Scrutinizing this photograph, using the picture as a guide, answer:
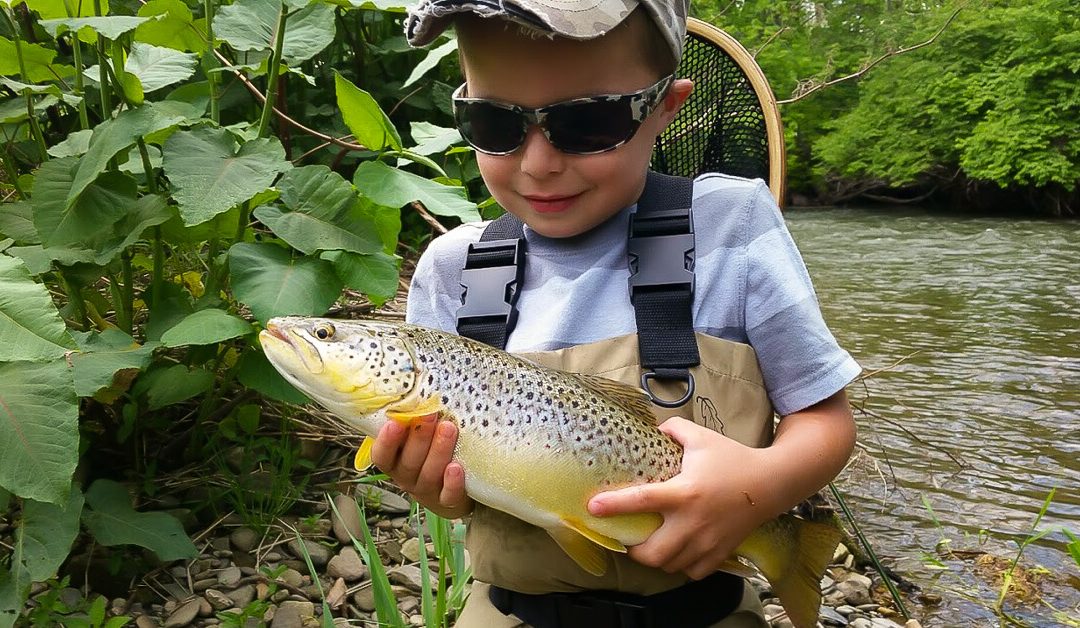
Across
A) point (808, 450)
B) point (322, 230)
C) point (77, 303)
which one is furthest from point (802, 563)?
point (77, 303)

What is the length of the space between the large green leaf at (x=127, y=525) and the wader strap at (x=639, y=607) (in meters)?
1.13

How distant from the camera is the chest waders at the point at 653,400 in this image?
1665 mm

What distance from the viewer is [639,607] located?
5.57 feet

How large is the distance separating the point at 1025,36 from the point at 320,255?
2439cm

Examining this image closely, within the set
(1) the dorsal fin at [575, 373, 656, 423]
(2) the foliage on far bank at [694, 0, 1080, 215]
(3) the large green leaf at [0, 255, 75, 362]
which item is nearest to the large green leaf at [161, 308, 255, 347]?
(3) the large green leaf at [0, 255, 75, 362]

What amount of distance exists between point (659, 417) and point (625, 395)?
123 mm

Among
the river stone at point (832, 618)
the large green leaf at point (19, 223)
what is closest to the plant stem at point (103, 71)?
the large green leaf at point (19, 223)

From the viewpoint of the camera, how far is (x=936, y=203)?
2409cm

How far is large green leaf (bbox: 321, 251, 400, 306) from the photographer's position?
8.07 ft

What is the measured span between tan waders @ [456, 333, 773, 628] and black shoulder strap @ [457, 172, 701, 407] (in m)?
0.04

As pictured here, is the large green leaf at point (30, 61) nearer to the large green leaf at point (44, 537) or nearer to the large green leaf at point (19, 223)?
the large green leaf at point (19, 223)

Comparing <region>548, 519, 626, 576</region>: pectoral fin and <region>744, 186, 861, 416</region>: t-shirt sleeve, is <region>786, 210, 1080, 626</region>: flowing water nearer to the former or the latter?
<region>744, 186, 861, 416</region>: t-shirt sleeve

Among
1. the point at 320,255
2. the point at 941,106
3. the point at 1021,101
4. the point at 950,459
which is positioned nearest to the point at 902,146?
the point at 941,106

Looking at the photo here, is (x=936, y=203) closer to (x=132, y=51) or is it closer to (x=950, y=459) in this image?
(x=950, y=459)
